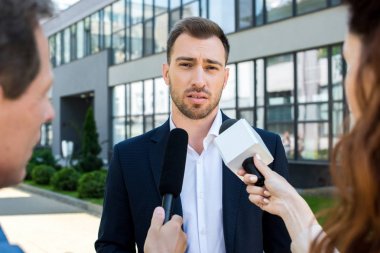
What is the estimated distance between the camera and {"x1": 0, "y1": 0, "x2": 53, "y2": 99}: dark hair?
1.33 m

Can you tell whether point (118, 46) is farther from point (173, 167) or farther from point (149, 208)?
point (173, 167)

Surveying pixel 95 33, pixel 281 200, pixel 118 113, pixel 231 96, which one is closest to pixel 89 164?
pixel 231 96

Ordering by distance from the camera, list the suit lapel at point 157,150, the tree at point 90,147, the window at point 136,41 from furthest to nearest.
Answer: the window at point 136,41 → the tree at point 90,147 → the suit lapel at point 157,150

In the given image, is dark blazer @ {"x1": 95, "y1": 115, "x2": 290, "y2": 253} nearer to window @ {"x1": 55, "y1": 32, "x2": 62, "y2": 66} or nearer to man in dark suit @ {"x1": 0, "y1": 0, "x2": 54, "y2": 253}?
man in dark suit @ {"x1": 0, "y1": 0, "x2": 54, "y2": 253}

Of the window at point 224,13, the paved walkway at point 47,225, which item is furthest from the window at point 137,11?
the paved walkway at point 47,225

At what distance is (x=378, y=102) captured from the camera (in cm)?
132

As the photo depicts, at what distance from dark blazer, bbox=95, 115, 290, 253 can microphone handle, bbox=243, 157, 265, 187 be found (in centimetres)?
50

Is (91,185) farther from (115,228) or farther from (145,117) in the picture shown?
(115,228)

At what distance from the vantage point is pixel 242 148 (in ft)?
7.32

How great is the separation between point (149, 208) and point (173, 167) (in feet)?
1.28

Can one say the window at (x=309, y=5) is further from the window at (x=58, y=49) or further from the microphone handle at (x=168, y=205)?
the window at (x=58, y=49)

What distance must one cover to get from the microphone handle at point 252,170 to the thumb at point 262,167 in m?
0.02

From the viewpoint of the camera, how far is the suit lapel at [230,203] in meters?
2.62

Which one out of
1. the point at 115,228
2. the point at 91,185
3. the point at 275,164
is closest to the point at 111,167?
the point at 115,228
